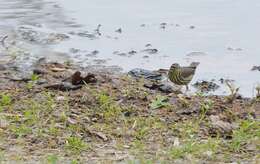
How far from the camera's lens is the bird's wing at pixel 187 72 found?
7074 mm

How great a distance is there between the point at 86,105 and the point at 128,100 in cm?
38

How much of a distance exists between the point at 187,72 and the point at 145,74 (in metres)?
0.59

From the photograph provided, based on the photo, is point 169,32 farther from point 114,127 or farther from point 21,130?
point 21,130

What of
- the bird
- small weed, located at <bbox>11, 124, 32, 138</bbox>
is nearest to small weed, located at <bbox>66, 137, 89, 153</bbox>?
small weed, located at <bbox>11, 124, 32, 138</bbox>

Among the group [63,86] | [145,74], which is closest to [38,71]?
[63,86]

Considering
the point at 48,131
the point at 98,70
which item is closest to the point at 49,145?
the point at 48,131

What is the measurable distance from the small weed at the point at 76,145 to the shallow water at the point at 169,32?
8.00 ft

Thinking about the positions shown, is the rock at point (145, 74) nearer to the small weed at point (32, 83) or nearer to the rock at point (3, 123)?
the small weed at point (32, 83)

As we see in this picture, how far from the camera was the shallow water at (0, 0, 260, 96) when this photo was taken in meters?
8.30

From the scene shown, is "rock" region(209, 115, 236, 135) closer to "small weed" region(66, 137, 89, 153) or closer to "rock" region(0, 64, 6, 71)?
"small weed" region(66, 137, 89, 153)

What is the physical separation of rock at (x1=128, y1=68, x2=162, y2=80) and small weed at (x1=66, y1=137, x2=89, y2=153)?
241 centimetres

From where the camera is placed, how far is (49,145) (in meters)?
5.23

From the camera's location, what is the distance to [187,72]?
7.14 meters

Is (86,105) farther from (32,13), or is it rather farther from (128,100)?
(32,13)
